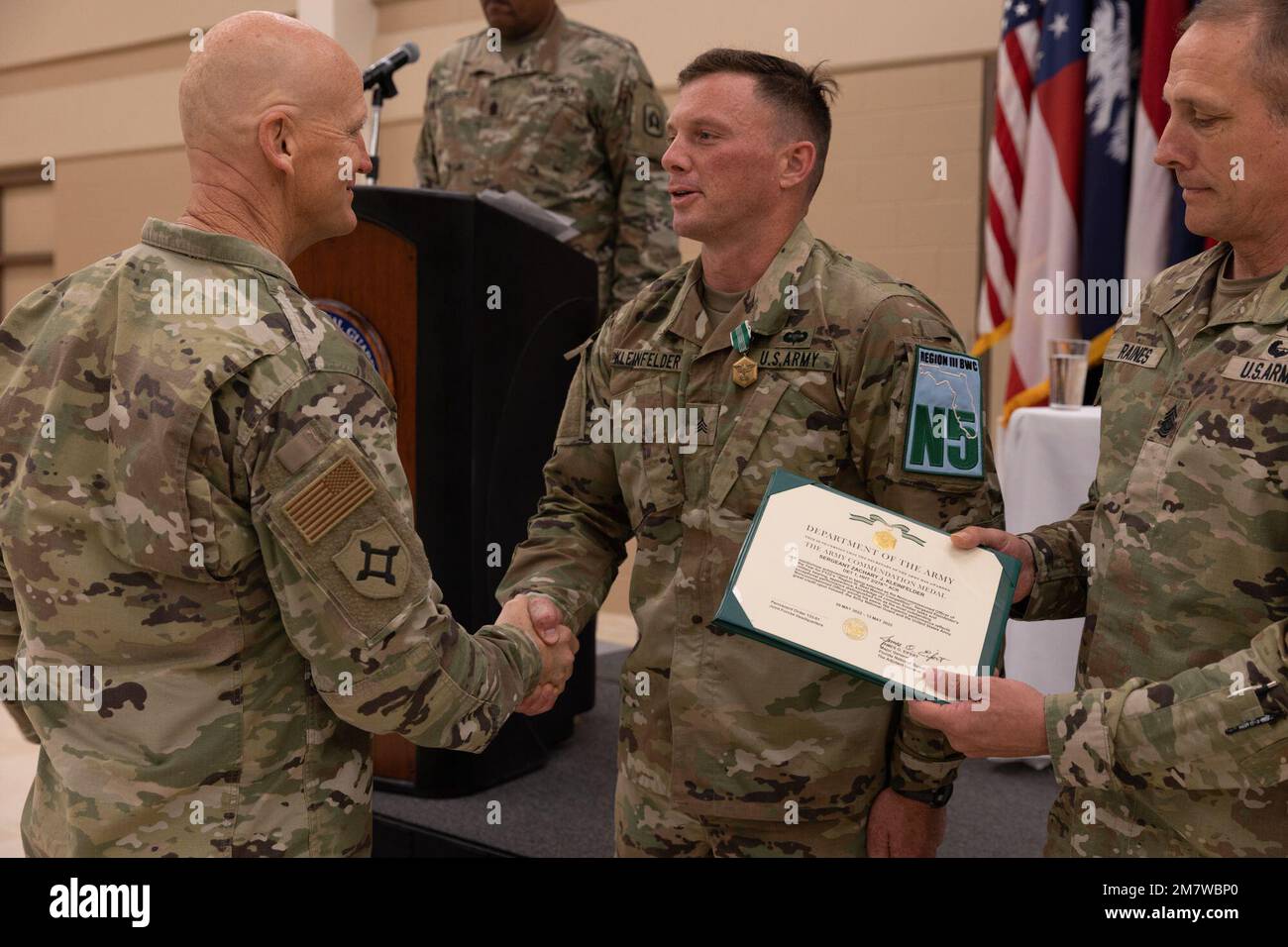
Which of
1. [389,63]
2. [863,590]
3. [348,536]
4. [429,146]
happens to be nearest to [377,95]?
[389,63]

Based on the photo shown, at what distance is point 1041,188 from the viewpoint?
342 centimetres

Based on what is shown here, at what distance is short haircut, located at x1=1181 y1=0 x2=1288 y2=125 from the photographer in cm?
118

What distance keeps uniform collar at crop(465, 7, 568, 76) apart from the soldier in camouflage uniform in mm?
1494

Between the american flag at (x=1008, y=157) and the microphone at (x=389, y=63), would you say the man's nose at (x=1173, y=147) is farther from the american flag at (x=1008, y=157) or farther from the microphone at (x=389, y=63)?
the american flag at (x=1008, y=157)

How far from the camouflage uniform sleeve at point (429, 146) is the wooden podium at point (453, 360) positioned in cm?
87

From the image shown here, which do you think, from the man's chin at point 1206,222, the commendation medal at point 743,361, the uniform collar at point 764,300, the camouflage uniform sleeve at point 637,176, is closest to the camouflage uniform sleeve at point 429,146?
the camouflage uniform sleeve at point 637,176

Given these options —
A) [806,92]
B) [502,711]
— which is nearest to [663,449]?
[502,711]

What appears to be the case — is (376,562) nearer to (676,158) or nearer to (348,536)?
(348,536)

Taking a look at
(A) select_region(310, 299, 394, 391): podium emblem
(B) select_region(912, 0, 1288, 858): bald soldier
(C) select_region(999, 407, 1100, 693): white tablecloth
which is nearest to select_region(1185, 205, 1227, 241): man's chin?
(B) select_region(912, 0, 1288, 858): bald soldier

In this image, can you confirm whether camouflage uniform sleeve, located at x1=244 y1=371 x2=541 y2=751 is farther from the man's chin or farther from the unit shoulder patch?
the man's chin

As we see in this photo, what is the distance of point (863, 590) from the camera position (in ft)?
4.22

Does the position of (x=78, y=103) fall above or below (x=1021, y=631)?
above
